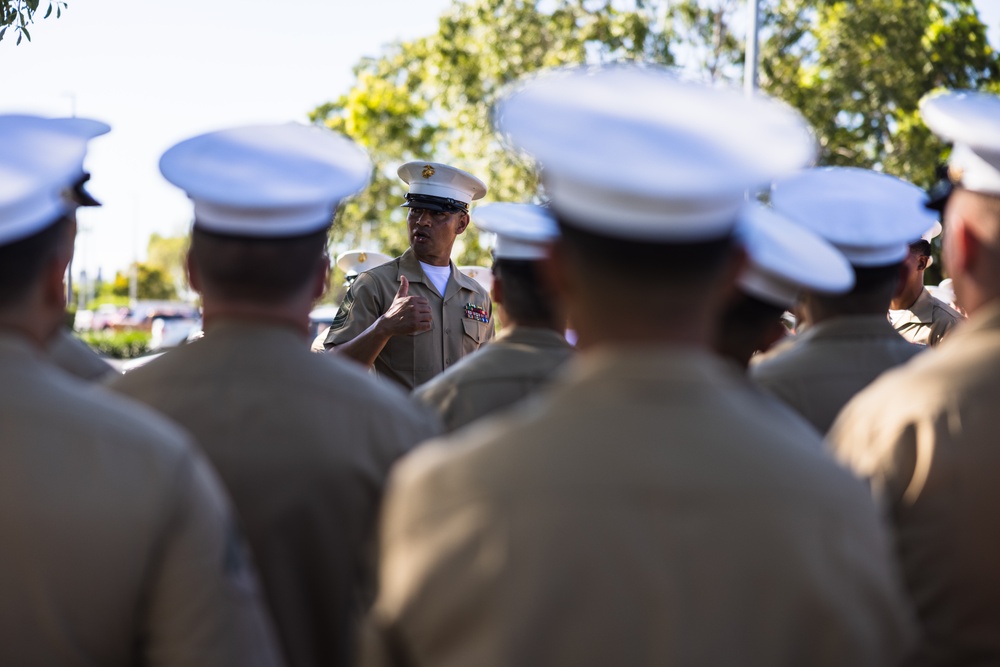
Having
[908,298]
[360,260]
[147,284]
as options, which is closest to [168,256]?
[147,284]

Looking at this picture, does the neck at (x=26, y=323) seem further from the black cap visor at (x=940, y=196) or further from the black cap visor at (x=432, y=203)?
the black cap visor at (x=432, y=203)

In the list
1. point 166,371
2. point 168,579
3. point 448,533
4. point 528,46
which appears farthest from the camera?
point 528,46

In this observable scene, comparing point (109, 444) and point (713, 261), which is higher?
point (713, 261)

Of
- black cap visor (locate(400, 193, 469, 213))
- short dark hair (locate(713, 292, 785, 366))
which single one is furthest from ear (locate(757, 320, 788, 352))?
black cap visor (locate(400, 193, 469, 213))

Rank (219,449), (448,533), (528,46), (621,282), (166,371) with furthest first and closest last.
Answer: (528,46) → (166,371) → (219,449) → (621,282) → (448,533)

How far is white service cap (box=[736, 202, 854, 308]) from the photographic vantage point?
2762mm

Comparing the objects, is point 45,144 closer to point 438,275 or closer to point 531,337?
point 531,337

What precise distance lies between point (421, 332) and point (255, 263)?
3.73m

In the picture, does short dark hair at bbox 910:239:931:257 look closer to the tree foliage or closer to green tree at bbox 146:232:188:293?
the tree foliage

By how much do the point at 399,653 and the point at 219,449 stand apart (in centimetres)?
94

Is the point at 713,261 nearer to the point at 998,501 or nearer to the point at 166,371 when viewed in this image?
the point at 998,501

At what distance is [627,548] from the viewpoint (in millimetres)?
1539

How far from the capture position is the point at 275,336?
2.57 m

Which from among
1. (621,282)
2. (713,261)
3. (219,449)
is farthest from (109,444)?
(713,261)
